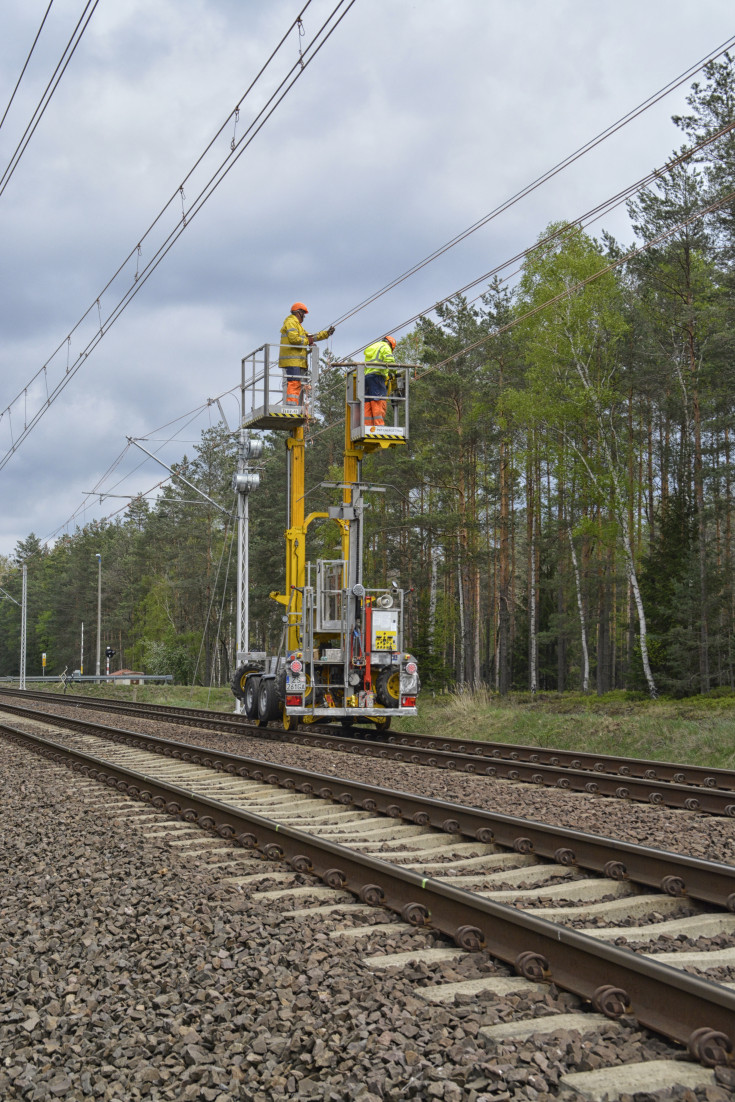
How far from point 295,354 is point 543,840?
13.4 metres

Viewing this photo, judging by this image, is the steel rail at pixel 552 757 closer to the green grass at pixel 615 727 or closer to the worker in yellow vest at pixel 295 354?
the green grass at pixel 615 727

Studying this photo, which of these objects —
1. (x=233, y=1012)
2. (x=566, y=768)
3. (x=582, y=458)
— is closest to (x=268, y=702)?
(x=566, y=768)

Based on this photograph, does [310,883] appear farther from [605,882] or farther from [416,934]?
[605,882]

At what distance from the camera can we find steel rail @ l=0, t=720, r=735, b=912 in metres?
5.60

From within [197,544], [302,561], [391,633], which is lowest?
[391,633]

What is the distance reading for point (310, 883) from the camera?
6164 millimetres

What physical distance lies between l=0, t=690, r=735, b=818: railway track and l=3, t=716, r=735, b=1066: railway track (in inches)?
93.8

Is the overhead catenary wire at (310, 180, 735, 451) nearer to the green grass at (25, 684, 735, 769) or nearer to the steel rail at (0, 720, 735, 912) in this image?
the green grass at (25, 684, 735, 769)

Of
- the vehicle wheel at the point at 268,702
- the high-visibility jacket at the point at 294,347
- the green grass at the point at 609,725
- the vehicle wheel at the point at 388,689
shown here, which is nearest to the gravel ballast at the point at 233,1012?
the green grass at the point at 609,725

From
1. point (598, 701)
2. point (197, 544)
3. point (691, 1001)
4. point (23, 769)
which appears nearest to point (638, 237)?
point (598, 701)

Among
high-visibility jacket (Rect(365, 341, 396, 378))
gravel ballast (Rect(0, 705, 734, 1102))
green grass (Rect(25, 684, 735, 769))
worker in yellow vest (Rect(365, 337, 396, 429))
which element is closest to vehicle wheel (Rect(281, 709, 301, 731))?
green grass (Rect(25, 684, 735, 769))

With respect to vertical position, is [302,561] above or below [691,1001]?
above

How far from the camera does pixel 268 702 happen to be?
18000 mm

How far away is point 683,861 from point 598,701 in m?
20.9
